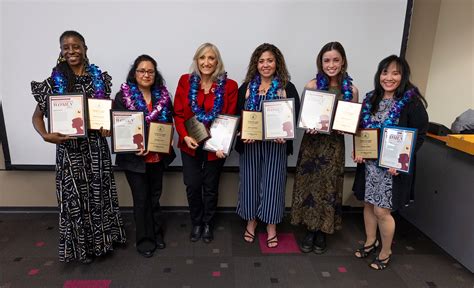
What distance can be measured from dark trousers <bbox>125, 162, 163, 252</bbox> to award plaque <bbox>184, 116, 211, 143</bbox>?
327 millimetres

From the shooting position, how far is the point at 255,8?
2.62 meters

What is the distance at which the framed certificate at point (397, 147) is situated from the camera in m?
2.01

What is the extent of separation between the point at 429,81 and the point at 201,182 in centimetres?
234

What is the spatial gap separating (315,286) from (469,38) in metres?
2.45

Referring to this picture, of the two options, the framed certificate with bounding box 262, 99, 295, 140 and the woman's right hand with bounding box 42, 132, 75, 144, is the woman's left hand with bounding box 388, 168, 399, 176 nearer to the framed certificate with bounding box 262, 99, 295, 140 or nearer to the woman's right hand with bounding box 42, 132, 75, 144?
the framed certificate with bounding box 262, 99, 295, 140

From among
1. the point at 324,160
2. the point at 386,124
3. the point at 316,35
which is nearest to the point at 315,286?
the point at 324,160

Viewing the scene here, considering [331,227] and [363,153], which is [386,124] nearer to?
[363,153]

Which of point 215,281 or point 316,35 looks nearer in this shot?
point 215,281

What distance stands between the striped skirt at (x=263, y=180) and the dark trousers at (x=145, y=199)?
0.64m

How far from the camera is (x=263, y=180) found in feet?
7.91

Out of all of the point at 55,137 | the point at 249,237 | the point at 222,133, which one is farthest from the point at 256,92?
the point at 55,137

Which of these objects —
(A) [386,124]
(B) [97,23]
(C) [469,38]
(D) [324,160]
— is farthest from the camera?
(C) [469,38]

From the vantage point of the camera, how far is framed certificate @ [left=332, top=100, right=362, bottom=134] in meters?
2.12

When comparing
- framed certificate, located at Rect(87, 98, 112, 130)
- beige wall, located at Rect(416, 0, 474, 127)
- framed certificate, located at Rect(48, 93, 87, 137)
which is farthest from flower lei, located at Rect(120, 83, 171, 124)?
beige wall, located at Rect(416, 0, 474, 127)
